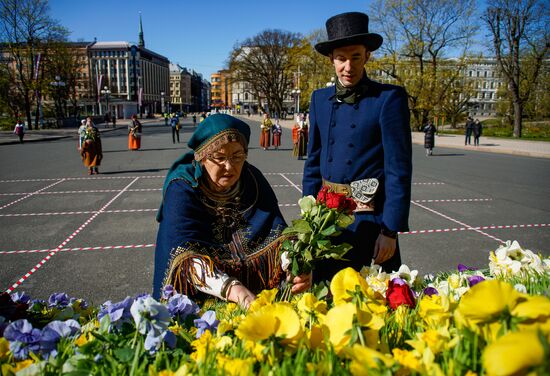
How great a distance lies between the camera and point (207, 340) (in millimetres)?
1083

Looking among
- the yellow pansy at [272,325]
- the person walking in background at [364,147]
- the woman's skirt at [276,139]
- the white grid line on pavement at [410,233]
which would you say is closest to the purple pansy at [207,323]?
the yellow pansy at [272,325]

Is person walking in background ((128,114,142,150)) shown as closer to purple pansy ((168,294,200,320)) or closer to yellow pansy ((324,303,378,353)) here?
purple pansy ((168,294,200,320))

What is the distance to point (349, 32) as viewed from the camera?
2.26 meters

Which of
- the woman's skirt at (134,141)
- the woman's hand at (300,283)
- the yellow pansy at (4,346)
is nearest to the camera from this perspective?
the yellow pansy at (4,346)

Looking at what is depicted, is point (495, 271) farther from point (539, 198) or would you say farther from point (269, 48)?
point (269, 48)

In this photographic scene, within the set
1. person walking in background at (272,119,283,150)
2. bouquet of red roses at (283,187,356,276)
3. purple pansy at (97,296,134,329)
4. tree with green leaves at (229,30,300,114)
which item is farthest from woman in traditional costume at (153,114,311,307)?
tree with green leaves at (229,30,300,114)

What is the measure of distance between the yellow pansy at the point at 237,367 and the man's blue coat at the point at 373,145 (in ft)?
5.27

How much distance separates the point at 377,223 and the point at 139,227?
5.16m

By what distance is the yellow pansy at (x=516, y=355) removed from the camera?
580mm

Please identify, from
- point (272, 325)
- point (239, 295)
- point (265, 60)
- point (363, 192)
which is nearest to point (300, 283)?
point (239, 295)

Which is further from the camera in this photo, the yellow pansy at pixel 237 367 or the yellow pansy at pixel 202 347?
the yellow pansy at pixel 202 347

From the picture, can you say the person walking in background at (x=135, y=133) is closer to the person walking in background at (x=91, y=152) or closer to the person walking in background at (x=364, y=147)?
the person walking in background at (x=91, y=152)

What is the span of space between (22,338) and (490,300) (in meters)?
1.16

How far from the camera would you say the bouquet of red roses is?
1540 mm
